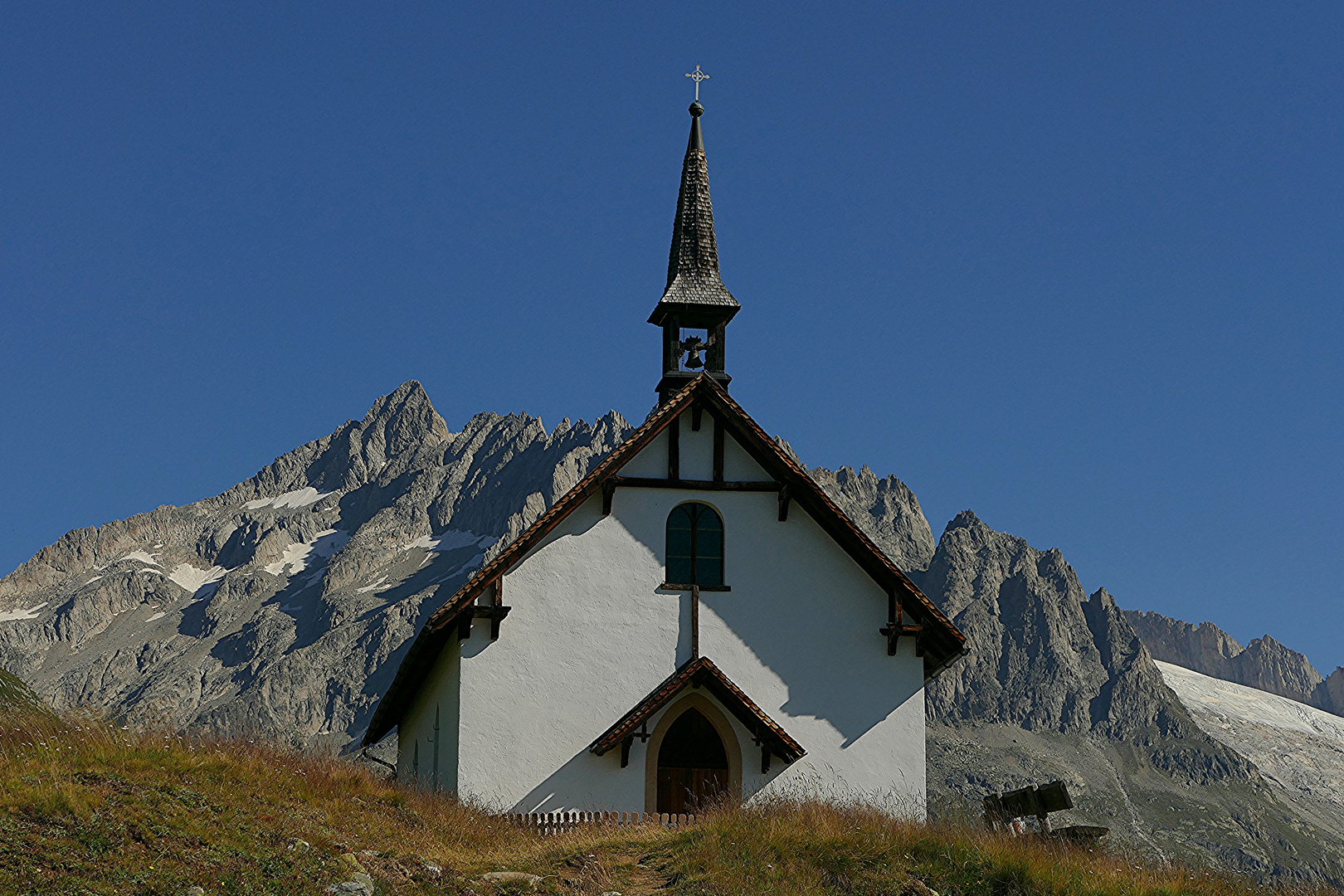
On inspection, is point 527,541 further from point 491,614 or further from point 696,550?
A: point 696,550

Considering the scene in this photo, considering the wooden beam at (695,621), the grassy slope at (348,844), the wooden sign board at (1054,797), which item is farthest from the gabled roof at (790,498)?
the wooden sign board at (1054,797)

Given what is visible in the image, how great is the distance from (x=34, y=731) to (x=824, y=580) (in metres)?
14.8

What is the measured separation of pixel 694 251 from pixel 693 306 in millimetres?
2114

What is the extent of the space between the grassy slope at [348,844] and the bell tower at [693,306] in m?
12.1

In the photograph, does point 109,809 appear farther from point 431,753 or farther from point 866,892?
point 431,753

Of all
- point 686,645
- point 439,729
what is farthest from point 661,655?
point 439,729

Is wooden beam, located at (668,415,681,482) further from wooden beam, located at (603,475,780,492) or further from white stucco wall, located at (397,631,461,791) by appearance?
white stucco wall, located at (397,631,461,791)

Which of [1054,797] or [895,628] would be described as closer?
[1054,797]

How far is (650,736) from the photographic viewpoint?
82.1 feet

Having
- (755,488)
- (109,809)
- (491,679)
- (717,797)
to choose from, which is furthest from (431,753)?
(109,809)

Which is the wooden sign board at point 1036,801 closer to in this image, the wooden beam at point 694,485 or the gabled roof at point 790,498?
the gabled roof at point 790,498

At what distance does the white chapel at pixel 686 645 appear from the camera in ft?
81.5

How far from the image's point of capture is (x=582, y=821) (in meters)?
22.3

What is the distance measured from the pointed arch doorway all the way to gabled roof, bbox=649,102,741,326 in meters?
9.23
